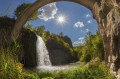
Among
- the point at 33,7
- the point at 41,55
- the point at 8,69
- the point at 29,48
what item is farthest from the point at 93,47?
the point at 41,55

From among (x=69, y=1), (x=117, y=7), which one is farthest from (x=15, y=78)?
(x=69, y=1)

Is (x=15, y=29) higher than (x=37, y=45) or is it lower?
higher

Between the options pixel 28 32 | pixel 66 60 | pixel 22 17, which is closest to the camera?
pixel 22 17

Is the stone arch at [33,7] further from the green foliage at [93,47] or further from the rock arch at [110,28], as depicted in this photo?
the green foliage at [93,47]

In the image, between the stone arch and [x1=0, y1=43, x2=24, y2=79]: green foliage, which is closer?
[x1=0, y1=43, x2=24, y2=79]: green foliage

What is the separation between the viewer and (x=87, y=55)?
27.6 feet

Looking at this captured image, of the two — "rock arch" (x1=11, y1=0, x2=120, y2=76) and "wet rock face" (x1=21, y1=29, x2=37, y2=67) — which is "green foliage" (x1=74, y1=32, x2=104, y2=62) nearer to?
"rock arch" (x1=11, y1=0, x2=120, y2=76)

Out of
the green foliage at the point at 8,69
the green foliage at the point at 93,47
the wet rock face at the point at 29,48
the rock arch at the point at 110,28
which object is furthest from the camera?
Answer: the wet rock face at the point at 29,48

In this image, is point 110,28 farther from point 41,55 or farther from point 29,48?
point 41,55

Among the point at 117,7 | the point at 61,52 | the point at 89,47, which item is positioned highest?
the point at 117,7

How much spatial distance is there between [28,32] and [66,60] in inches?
415

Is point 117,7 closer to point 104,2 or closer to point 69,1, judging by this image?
point 104,2

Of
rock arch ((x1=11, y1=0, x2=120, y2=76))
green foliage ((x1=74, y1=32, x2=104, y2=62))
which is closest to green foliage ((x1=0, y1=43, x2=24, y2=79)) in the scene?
rock arch ((x1=11, y1=0, x2=120, y2=76))

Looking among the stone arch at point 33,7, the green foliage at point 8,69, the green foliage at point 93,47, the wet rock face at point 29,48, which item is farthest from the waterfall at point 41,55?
the green foliage at point 8,69
